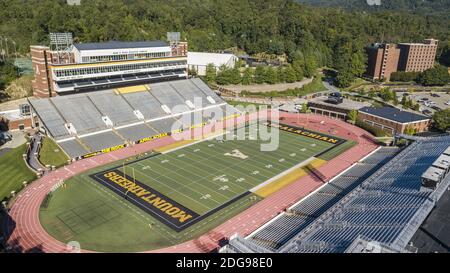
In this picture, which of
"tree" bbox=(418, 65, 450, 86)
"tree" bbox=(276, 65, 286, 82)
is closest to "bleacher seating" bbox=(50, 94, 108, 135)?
"tree" bbox=(276, 65, 286, 82)

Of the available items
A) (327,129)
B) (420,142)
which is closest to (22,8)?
(327,129)

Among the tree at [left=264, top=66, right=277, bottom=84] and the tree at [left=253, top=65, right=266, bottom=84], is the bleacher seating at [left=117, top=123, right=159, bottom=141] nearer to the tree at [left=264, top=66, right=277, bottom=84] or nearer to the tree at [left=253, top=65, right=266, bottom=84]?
the tree at [left=253, top=65, right=266, bottom=84]

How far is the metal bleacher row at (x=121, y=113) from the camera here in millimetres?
54625

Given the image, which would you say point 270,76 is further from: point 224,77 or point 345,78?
point 345,78

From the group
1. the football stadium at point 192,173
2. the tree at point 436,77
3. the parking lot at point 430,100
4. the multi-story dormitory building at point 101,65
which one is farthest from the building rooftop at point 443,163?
the tree at point 436,77

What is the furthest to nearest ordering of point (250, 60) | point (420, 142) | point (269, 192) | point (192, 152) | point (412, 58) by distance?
1. point (250, 60)
2. point (412, 58)
3. point (192, 152)
4. point (420, 142)
5. point (269, 192)

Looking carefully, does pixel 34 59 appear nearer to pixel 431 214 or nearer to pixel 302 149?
pixel 302 149

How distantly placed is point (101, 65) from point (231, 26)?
86186 mm

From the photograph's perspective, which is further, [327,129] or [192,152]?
[327,129]

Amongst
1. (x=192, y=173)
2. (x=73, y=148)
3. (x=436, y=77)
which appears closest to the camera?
(x=192, y=173)

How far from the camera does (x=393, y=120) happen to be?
63.4 meters

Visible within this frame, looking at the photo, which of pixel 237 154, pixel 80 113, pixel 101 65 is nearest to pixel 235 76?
pixel 101 65

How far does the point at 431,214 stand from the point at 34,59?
62.8 meters

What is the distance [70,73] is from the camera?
60031 millimetres
